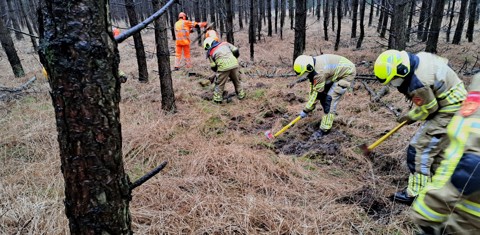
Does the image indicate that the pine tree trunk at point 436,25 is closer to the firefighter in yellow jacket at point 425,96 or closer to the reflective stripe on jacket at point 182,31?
the firefighter in yellow jacket at point 425,96

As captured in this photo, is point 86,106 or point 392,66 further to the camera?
point 392,66

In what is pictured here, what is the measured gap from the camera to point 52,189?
329 centimetres

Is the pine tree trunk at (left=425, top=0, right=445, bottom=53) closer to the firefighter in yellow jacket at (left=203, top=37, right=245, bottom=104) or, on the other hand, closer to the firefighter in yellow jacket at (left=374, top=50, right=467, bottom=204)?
the firefighter in yellow jacket at (left=203, top=37, right=245, bottom=104)

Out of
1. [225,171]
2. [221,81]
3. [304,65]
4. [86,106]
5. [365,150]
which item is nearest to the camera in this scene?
[86,106]

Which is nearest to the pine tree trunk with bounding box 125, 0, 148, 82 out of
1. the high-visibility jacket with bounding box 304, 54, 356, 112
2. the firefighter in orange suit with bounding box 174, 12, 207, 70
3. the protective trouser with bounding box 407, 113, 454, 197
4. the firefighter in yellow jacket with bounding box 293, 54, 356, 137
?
the firefighter in orange suit with bounding box 174, 12, 207, 70

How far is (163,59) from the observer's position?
19.1 feet

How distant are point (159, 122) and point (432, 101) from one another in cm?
436

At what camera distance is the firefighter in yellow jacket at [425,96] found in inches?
128

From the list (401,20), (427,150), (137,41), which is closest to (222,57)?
(137,41)

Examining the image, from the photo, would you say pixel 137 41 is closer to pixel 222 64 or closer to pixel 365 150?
pixel 222 64

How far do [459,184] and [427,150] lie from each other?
2024mm

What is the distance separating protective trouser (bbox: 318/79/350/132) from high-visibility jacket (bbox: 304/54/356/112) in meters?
0.03

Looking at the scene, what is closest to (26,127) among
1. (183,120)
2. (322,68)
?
(183,120)

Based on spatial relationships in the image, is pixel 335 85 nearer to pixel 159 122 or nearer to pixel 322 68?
pixel 322 68
